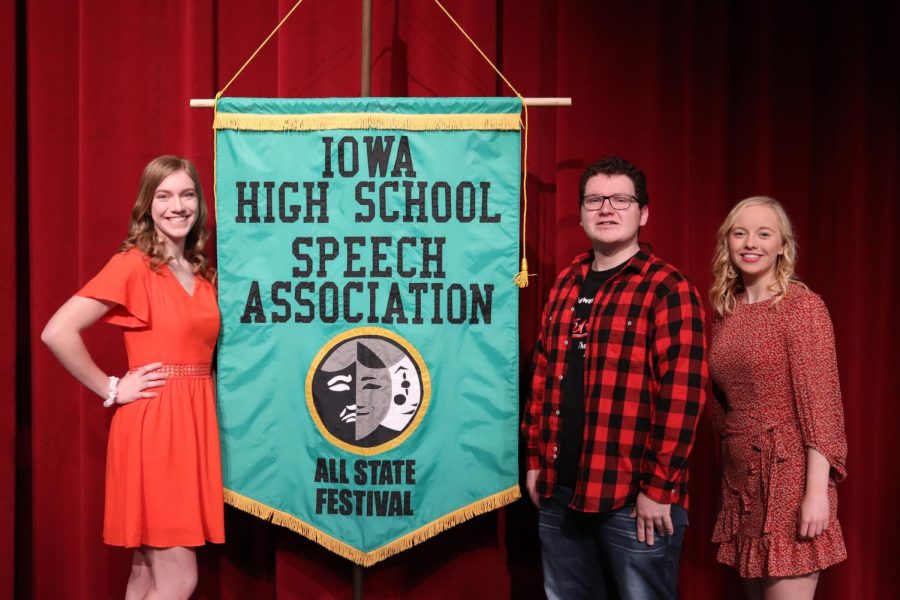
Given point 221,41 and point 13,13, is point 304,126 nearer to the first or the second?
point 221,41

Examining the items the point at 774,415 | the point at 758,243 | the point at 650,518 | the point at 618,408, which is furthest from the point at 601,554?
the point at 758,243

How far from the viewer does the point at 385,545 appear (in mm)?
2514

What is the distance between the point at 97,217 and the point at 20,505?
3.91ft

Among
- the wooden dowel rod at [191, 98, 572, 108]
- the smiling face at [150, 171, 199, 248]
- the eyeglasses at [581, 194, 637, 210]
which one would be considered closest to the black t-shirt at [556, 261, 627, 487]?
the eyeglasses at [581, 194, 637, 210]

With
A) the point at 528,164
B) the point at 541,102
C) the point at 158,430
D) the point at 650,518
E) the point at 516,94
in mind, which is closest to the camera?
the point at 650,518

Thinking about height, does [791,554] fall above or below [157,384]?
below

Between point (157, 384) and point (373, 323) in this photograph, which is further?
point (373, 323)

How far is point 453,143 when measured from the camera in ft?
Result: 8.30

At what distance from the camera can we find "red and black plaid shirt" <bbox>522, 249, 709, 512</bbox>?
1989 millimetres

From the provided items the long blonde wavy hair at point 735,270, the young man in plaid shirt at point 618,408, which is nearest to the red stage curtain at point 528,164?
the long blonde wavy hair at point 735,270

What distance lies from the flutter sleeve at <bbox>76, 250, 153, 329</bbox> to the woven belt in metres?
0.15

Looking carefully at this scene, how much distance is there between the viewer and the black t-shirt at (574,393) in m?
2.16

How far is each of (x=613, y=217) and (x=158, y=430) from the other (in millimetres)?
1495

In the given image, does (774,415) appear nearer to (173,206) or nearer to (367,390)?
(367,390)
